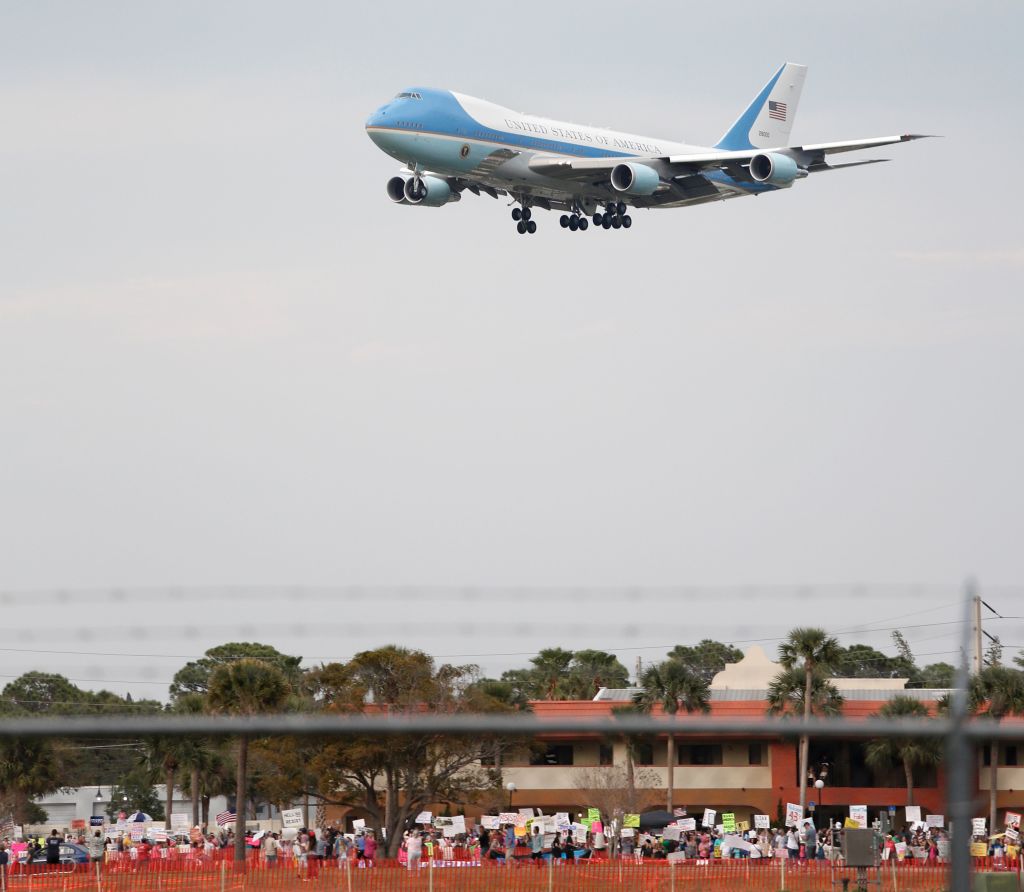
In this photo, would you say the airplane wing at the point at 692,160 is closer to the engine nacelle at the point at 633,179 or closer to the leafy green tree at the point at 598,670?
the engine nacelle at the point at 633,179

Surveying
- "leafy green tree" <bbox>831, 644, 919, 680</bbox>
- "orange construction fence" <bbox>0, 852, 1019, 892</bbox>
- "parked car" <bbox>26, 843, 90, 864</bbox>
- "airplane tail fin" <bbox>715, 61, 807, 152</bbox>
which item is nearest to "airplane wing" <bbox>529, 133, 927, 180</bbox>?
"airplane tail fin" <bbox>715, 61, 807, 152</bbox>

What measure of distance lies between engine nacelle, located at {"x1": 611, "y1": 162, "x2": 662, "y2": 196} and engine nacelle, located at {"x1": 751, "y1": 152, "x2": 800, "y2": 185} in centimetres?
343

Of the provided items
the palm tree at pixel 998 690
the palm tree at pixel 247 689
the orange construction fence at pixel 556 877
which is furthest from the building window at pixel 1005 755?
the palm tree at pixel 998 690

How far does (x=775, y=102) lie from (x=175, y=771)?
43430 millimetres

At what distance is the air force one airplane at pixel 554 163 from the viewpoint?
5281cm

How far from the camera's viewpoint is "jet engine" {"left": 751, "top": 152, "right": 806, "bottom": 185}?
55.6 metres

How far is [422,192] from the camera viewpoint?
176 feet

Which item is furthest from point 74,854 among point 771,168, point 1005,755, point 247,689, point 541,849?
point 771,168

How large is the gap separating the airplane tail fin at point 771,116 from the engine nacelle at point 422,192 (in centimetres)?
2365

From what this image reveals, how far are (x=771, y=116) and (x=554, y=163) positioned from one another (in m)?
26.6

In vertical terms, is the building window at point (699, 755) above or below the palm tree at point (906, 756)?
below

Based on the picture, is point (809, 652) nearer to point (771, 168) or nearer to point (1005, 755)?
point (771, 168)

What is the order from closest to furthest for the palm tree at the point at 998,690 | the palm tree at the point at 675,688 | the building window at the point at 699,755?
the building window at the point at 699,755 < the palm tree at the point at 998,690 < the palm tree at the point at 675,688

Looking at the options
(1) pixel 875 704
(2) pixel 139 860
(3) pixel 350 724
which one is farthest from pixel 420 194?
(3) pixel 350 724
